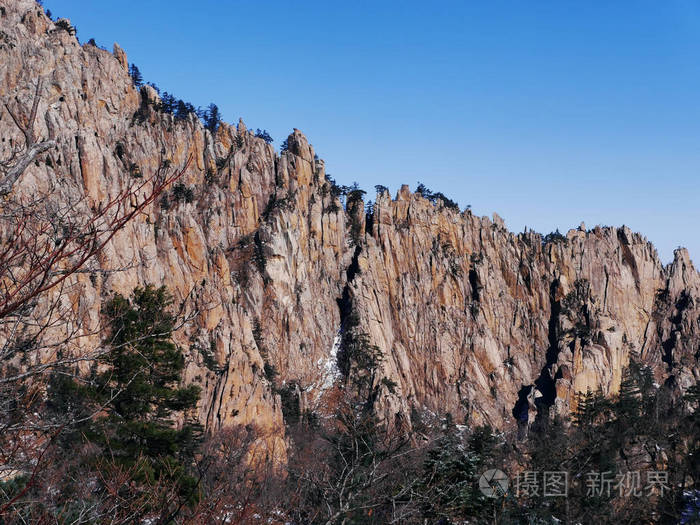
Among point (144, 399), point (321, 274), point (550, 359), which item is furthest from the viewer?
point (550, 359)

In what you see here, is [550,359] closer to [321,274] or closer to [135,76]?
[321,274]

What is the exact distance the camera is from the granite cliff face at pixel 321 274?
172ft

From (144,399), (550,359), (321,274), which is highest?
(321,274)

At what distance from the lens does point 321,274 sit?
74312 millimetres

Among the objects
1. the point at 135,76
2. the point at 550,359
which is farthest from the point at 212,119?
the point at 550,359

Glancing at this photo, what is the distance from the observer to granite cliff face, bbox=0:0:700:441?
5247cm

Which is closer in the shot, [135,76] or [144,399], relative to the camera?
[144,399]

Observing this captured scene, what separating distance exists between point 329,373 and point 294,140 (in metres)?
36.3

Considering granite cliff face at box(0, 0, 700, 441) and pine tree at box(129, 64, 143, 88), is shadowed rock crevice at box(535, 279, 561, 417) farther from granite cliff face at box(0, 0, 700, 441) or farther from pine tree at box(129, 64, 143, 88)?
pine tree at box(129, 64, 143, 88)

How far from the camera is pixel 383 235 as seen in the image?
273ft

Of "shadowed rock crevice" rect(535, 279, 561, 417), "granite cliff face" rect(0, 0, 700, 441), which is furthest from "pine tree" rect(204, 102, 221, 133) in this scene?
"shadowed rock crevice" rect(535, 279, 561, 417)

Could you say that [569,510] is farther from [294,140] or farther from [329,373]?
[294,140]

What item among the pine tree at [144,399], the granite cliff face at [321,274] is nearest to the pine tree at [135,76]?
the granite cliff face at [321,274]

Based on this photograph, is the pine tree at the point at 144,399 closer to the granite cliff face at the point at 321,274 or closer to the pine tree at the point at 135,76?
the granite cliff face at the point at 321,274
